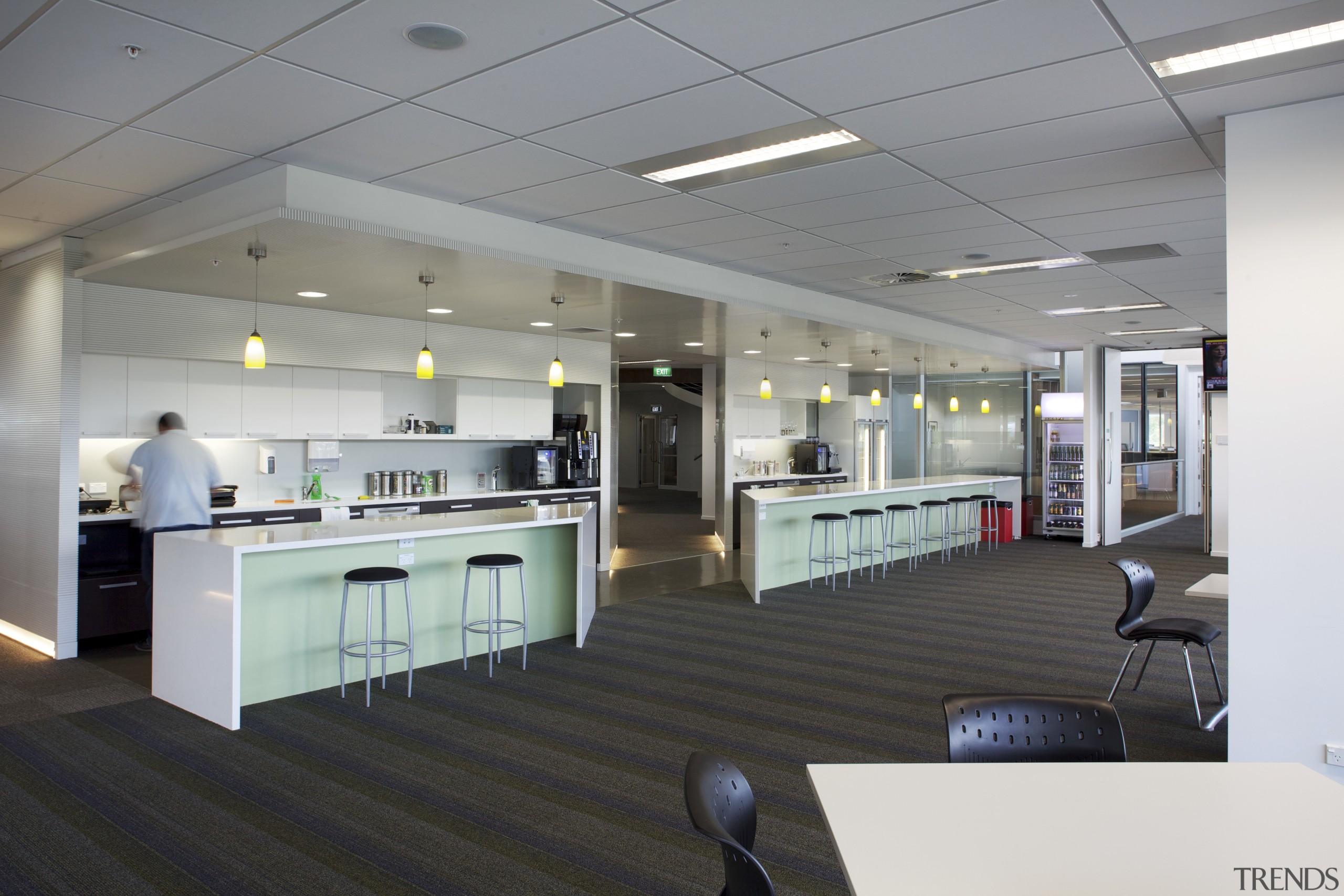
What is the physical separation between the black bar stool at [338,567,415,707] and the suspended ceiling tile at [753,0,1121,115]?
134 inches

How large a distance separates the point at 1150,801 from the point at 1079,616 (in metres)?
5.98

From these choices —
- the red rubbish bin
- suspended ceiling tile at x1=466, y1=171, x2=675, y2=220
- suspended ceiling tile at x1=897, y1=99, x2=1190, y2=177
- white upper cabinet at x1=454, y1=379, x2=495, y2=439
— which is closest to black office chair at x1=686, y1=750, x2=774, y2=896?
suspended ceiling tile at x1=897, y1=99, x2=1190, y2=177

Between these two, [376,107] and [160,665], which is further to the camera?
[160,665]

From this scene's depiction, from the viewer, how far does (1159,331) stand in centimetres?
1047

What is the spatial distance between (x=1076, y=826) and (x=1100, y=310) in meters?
8.35

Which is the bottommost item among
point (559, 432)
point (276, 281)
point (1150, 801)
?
point (1150, 801)

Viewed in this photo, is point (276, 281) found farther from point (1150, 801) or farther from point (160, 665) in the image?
point (1150, 801)

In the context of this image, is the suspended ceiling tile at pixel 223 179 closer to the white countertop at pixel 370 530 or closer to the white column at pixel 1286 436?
the white countertop at pixel 370 530

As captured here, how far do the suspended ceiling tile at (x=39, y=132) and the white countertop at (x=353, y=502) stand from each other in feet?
9.15

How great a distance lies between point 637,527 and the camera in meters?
13.9

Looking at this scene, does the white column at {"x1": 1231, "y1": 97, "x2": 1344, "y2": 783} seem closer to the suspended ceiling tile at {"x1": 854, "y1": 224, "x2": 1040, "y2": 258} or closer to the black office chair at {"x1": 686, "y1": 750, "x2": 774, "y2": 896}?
the suspended ceiling tile at {"x1": 854, "y1": 224, "x2": 1040, "y2": 258}

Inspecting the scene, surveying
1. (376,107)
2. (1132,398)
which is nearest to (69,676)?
(376,107)

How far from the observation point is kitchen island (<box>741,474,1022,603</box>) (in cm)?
807

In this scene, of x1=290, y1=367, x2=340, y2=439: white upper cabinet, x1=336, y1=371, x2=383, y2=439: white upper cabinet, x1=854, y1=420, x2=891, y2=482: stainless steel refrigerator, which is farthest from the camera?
x1=854, y1=420, x2=891, y2=482: stainless steel refrigerator
